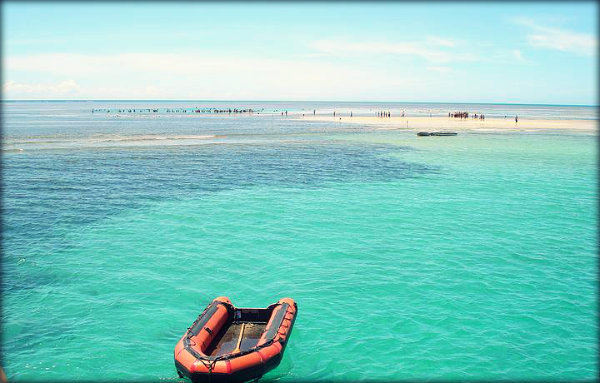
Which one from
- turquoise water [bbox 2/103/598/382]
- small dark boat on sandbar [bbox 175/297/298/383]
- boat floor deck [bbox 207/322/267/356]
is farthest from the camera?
turquoise water [bbox 2/103/598/382]

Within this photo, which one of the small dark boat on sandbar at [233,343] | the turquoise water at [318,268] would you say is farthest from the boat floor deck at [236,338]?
the turquoise water at [318,268]

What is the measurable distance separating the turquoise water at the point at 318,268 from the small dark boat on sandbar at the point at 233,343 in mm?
998

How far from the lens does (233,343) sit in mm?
13312

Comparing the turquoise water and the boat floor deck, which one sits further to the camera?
the turquoise water

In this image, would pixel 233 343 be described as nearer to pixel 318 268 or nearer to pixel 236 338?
pixel 236 338

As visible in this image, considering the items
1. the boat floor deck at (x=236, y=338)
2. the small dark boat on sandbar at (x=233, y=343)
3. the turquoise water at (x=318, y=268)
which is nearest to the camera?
the small dark boat on sandbar at (x=233, y=343)

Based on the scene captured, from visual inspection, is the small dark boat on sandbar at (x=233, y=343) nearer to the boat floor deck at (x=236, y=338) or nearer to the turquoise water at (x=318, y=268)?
the boat floor deck at (x=236, y=338)

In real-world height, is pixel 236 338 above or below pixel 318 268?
below

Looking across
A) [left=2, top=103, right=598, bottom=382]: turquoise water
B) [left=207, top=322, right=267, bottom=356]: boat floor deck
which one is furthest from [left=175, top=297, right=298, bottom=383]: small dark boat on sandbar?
[left=2, top=103, right=598, bottom=382]: turquoise water

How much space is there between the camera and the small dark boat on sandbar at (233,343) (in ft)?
36.8

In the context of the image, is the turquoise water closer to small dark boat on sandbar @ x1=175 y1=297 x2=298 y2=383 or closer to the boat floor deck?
small dark boat on sandbar @ x1=175 y1=297 x2=298 y2=383

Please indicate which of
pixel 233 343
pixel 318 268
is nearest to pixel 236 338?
pixel 233 343

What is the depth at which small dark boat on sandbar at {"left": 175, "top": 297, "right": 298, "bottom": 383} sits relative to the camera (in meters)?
11.2

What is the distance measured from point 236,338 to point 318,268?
22.3 feet
